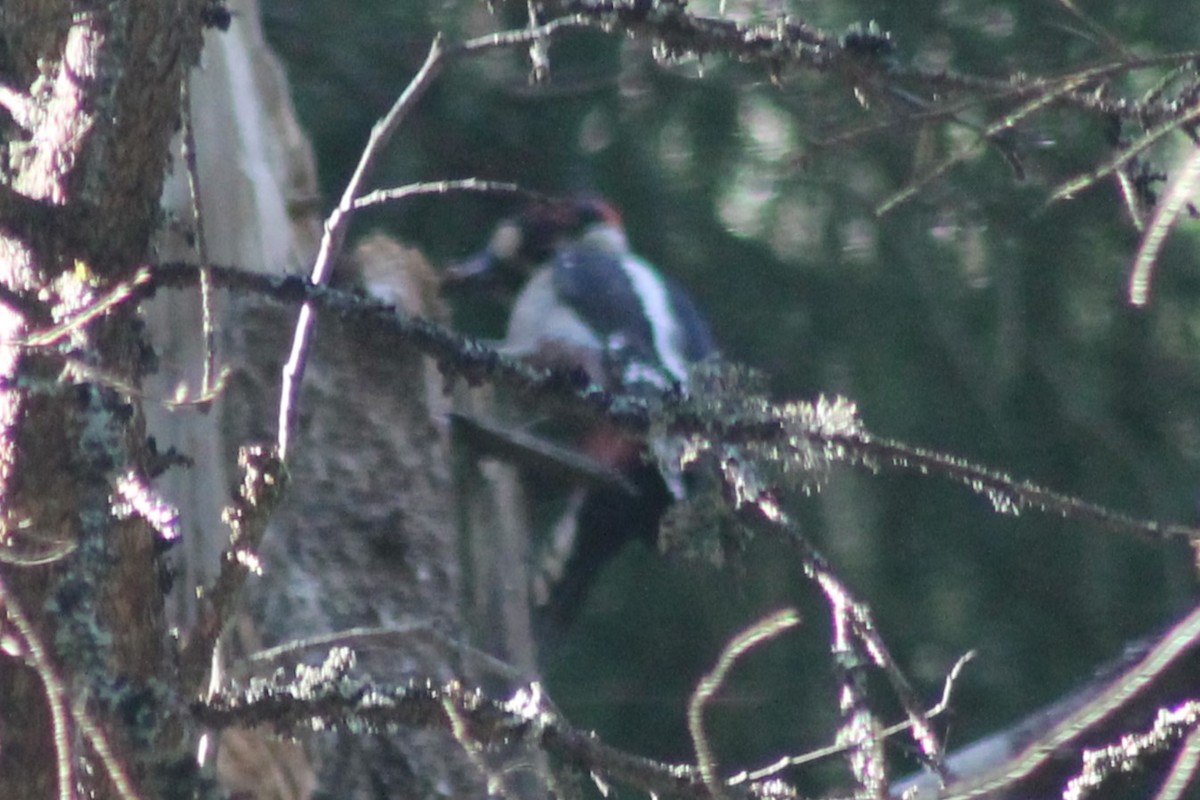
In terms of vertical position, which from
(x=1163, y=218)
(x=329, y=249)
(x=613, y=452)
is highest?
(x=613, y=452)

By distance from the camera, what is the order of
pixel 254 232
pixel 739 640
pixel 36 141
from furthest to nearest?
pixel 254 232 < pixel 36 141 < pixel 739 640

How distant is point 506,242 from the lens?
4902mm

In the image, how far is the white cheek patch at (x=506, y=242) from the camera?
4.86m

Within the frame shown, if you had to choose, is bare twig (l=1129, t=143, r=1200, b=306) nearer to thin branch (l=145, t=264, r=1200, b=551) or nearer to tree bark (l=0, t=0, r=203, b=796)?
thin branch (l=145, t=264, r=1200, b=551)

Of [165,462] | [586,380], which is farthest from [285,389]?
[586,380]

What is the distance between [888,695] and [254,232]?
2484mm

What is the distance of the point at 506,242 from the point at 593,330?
0.50 m

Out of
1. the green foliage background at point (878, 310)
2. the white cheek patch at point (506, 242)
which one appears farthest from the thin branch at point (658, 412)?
the white cheek patch at point (506, 242)

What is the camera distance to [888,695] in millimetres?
4730

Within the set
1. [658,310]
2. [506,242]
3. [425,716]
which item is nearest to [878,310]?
[658,310]

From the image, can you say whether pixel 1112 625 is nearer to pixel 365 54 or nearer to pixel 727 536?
pixel 365 54

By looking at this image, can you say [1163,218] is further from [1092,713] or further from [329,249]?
[329,249]

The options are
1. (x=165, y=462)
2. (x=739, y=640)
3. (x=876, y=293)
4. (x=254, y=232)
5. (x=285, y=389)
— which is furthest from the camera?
(x=876, y=293)

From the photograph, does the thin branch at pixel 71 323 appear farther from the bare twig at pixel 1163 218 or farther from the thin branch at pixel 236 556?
the bare twig at pixel 1163 218
